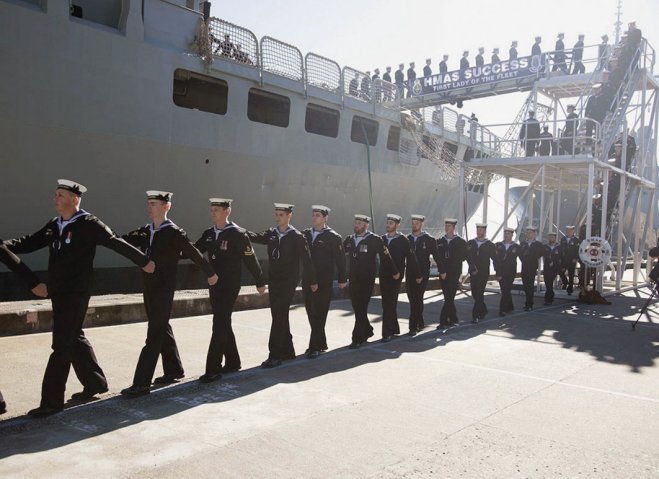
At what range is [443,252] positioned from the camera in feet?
28.5

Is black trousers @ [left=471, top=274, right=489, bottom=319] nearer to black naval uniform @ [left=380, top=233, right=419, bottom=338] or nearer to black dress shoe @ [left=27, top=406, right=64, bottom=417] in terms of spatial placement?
black naval uniform @ [left=380, top=233, right=419, bottom=338]

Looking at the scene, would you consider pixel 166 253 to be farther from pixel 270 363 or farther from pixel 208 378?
pixel 270 363

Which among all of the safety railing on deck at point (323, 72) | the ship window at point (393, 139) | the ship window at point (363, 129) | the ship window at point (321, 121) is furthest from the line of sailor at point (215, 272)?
the ship window at point (393, 139)

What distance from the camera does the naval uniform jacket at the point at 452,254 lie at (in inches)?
338

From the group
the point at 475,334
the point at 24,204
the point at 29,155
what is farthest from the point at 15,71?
the point at 475,334

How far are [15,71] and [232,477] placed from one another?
27.7ft

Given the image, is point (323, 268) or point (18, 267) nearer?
point (18, 267)

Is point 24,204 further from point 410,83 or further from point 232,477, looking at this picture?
point 410,83

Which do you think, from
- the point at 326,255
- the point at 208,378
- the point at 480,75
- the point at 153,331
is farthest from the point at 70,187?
the point at 480,75

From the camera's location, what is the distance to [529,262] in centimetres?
1105

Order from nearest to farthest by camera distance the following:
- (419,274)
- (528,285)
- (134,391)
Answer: (134,391)
(419,274)
(528,285)

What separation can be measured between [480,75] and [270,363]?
66.2ft

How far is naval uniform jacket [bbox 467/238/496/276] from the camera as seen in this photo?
368 inches

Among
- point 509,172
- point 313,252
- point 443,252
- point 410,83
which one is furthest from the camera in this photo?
point 410,83
